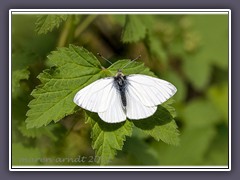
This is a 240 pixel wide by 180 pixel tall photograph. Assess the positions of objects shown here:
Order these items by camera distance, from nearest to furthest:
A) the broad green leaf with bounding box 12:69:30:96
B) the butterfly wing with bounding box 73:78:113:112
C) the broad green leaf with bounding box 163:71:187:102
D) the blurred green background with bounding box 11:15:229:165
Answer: the butterfly wing with bounding box 73:78:113:112
the broad green leaf with bounding box 12:69:30:96
the blurred green background with bounding box 11:15:229:165
the broad green leaf with bounding box 163:71:187:102

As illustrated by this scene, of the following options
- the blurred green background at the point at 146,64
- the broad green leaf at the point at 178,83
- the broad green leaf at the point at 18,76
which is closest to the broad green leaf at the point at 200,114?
the blurred green background at the point at 146,64


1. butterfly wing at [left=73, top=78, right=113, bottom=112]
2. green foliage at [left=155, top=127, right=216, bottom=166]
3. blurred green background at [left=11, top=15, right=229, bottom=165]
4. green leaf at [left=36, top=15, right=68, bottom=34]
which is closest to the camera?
butterfly wing at [left=73, top=78, right=113, bottom=112]

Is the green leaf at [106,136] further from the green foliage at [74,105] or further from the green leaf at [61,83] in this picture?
the green leaf at [61,83]

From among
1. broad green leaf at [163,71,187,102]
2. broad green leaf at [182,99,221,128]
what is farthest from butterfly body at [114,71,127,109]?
broad green leaf at [182,99,221,128]

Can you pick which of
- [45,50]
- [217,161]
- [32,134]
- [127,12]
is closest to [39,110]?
[32,134]

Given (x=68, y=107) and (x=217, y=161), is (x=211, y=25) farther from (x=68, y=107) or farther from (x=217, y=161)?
(x=68, y=107)

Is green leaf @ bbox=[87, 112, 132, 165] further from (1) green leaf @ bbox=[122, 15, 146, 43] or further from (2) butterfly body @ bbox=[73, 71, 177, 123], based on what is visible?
(1) green leaf @ bbox=[122, 15, 146, 43]
